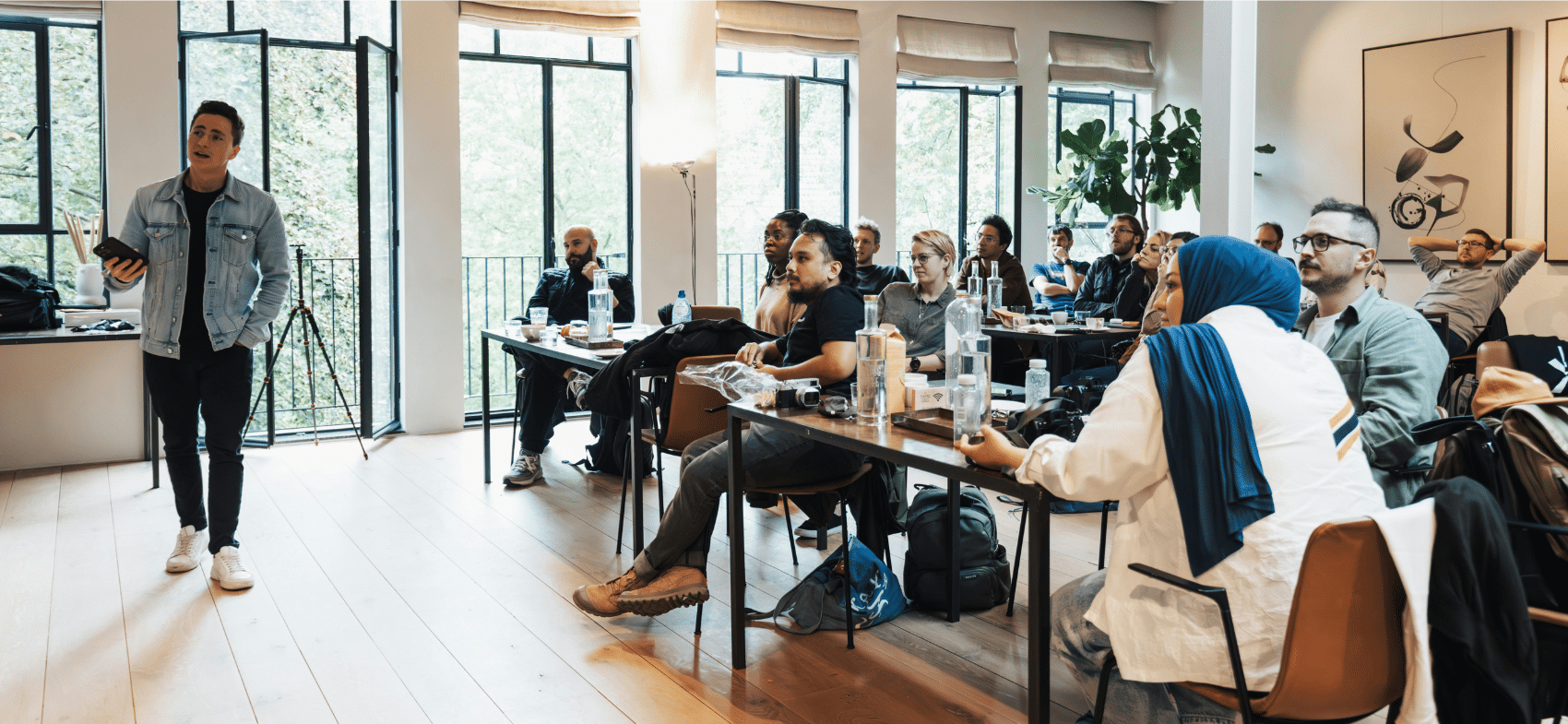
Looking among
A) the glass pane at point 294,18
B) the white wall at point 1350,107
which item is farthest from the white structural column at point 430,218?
the white wall at point 1350,107

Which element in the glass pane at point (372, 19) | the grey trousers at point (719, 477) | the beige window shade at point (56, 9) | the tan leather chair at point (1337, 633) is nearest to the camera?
the tan leather chair at point (1337, 633)

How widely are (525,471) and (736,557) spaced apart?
2.47 meters

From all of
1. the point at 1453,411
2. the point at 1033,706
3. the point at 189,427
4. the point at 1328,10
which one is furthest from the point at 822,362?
the point at 1328,10

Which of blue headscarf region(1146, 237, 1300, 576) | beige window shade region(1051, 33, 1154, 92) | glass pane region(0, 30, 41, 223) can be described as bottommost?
blue headscarf region(1146, 237, 1300, 576)

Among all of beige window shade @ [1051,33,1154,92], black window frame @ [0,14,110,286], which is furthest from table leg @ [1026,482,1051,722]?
beige window shade @ [1051,33,1154,92]

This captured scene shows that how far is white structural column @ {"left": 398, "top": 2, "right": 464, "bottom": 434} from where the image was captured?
6188 mm

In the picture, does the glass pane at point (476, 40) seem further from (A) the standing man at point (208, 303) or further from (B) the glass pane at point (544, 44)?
(A) the standing man at point (208, 303)

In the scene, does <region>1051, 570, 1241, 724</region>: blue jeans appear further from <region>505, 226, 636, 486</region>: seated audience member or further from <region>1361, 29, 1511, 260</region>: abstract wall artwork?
<region>1361, 29, 1511, 260</region>: abstract wall artwork

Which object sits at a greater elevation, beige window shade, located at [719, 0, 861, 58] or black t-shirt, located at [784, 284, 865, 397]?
beige window shade, located at [719, 0, 861, 58]

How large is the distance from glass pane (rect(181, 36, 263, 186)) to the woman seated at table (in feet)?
11.6

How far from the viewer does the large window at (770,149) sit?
24.1 feet

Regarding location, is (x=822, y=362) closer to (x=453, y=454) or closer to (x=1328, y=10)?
(x=453, y=454)

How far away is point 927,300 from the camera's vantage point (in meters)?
4.48

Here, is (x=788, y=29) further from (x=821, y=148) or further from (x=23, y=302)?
(x=23, y=302)
